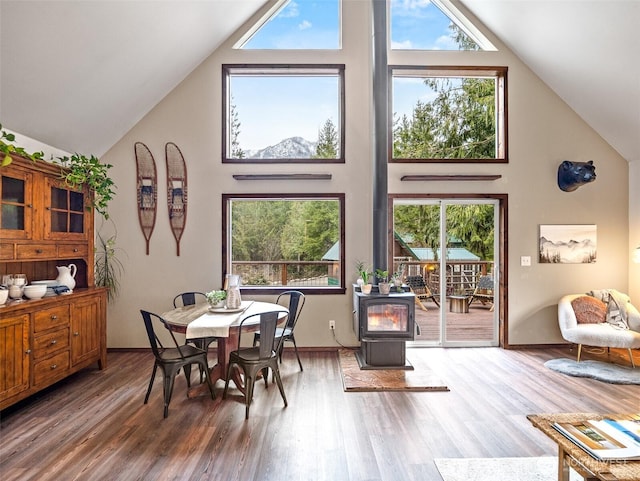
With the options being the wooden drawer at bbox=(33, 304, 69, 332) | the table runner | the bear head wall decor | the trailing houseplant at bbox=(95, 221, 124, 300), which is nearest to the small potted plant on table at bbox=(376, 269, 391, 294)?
the table runner

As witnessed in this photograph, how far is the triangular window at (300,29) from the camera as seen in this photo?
15.9 ft

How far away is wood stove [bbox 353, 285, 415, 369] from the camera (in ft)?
13.1

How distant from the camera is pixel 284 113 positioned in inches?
195

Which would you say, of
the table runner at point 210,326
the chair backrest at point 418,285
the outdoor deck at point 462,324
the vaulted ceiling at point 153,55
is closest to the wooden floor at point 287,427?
the table runner at point 210,326

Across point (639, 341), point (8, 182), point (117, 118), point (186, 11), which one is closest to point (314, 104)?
point (186, 11)

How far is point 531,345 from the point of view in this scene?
4848 mm

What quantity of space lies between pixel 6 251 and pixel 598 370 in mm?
5953

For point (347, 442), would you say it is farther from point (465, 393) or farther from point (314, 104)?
point (314, 104)

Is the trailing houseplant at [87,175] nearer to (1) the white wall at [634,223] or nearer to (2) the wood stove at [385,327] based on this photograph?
(2) the wood stove at [385,327]

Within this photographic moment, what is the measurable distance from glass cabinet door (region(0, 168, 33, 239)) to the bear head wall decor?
6.09 meters

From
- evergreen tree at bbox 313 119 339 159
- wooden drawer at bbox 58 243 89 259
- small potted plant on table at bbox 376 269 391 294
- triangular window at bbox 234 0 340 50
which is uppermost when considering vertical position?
triangular window at bbox 234 0 340 50

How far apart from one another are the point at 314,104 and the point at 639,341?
15.7 feet

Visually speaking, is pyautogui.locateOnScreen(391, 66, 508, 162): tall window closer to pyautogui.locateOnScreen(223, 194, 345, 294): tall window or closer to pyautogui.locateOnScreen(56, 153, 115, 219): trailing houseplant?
pyautogui.locateOnScreen(223, 194, 345, 294): tall window

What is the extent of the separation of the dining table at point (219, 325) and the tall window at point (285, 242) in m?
1.02
